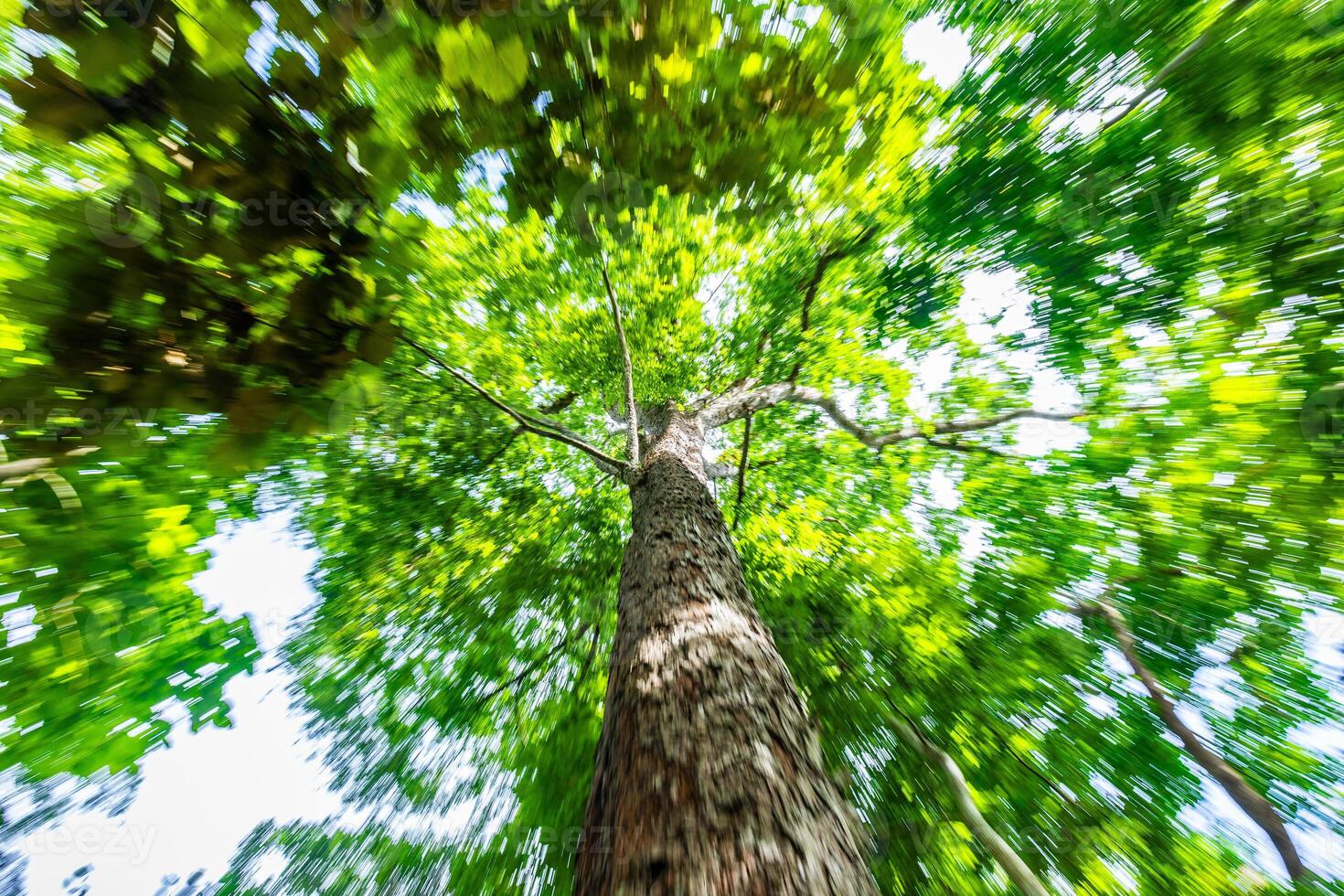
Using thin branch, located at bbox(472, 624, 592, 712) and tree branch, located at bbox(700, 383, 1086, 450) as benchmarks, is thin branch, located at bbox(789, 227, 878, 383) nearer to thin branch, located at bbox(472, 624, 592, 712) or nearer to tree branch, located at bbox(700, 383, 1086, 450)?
tree branch, located at bbox(700, 383, 1086, 450)

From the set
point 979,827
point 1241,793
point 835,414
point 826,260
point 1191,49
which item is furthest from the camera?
point 835,414

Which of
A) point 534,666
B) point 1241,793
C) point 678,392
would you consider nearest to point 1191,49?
point 1241,793

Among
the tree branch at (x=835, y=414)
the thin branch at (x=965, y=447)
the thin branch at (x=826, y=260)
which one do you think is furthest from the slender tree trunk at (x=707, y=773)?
the thin branch at (x=965, y=447)

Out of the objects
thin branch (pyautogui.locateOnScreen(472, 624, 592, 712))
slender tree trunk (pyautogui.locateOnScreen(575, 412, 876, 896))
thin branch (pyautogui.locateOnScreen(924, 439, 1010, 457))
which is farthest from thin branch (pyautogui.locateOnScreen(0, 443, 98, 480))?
thin branch (pyautogui.locateOnScreen(924, 439, 1010, 457))

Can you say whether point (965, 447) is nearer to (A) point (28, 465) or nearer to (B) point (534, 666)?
(B) point (534, 666)

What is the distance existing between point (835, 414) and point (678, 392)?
272cm

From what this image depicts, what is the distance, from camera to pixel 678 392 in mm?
7105

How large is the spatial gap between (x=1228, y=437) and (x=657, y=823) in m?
4.44

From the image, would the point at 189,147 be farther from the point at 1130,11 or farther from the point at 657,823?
the point at 1130,11

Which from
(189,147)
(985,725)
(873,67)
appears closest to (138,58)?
(189,147)

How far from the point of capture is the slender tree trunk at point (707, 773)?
2.89ft

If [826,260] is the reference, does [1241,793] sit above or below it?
below

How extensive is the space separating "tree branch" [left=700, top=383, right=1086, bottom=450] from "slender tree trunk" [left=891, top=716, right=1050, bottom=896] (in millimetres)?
2642

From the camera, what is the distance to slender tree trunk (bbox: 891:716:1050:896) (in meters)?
1.82
